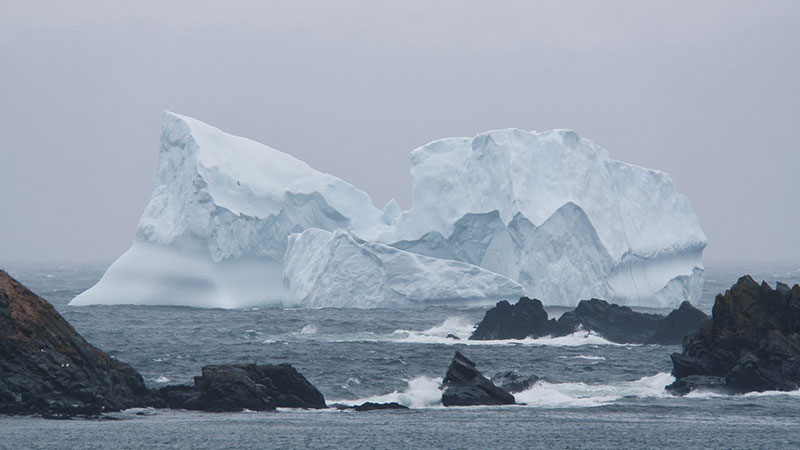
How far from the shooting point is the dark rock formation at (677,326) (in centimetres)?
3262

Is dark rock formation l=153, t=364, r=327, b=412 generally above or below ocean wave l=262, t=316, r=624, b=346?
below

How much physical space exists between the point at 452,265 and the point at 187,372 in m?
17.8

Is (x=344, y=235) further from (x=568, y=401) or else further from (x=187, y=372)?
(x=568, y=401)

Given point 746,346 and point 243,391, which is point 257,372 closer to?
point 243,391

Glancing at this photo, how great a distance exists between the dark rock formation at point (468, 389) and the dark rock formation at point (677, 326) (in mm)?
13096

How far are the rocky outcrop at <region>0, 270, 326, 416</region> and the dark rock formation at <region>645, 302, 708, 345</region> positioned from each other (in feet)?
52.0

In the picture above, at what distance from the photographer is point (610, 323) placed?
112ft

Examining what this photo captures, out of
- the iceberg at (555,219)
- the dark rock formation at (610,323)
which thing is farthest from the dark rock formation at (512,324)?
the iceberg at (555,219)

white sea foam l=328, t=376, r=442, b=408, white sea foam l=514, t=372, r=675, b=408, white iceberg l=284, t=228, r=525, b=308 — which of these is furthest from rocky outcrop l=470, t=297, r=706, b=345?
white sea foam l=328, t=376, r=442, b=408

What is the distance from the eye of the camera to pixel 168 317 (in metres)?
39.8

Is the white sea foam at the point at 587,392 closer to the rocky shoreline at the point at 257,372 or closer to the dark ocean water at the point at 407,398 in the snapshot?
the dark ocean water at the point at 407,398

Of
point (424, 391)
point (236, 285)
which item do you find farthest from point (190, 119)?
point (424, 391)

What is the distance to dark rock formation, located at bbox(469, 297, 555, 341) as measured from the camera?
3344 cm

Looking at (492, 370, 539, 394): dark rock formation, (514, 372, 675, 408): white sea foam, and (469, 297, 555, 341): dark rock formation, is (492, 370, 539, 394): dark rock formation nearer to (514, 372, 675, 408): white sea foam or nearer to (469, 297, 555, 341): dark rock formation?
(514, 372, 675, 408): white sea foam
